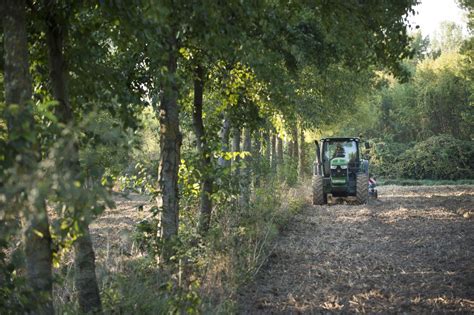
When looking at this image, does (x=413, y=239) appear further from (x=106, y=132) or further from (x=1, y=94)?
(x=106, y=132)

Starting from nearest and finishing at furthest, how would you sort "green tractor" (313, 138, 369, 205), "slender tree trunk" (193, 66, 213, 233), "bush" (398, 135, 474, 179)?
"slender tree trunk" (193, 66, 213, 233) → "green tractor" (313, 138, 369, 205) → "bush" (398, 135, 474, 179)

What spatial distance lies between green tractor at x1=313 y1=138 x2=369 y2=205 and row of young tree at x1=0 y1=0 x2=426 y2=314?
32.7 feet

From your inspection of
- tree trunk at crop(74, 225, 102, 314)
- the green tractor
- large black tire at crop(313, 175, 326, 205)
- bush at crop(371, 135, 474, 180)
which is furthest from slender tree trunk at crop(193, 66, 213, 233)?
bush at crop(371, 135, 474, 180)

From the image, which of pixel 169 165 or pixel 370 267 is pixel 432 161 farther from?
pixel 169 165

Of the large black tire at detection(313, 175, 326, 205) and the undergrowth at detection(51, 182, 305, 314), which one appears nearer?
the undergrowth at detection(51, 182, 305, 314)

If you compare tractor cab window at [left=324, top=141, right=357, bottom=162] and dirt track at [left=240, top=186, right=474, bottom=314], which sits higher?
tractor cab window at [left=324, top=141, right=357, bottom=162]

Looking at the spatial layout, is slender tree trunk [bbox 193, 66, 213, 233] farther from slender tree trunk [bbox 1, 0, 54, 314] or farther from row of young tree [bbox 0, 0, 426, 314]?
slender tree trunk [bbox 1, 0, 54, 314]

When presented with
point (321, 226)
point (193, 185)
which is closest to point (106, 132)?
point (193, 185)

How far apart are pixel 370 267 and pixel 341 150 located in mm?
10711

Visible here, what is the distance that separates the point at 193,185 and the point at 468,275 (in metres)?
3.94

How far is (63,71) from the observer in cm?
433

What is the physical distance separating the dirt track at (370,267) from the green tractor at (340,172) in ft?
11.5

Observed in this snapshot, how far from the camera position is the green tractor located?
1841cm

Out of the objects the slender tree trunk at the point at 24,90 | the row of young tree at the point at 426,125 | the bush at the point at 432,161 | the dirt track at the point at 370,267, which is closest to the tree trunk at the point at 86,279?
the slender tree trunk at the point at 24,90
